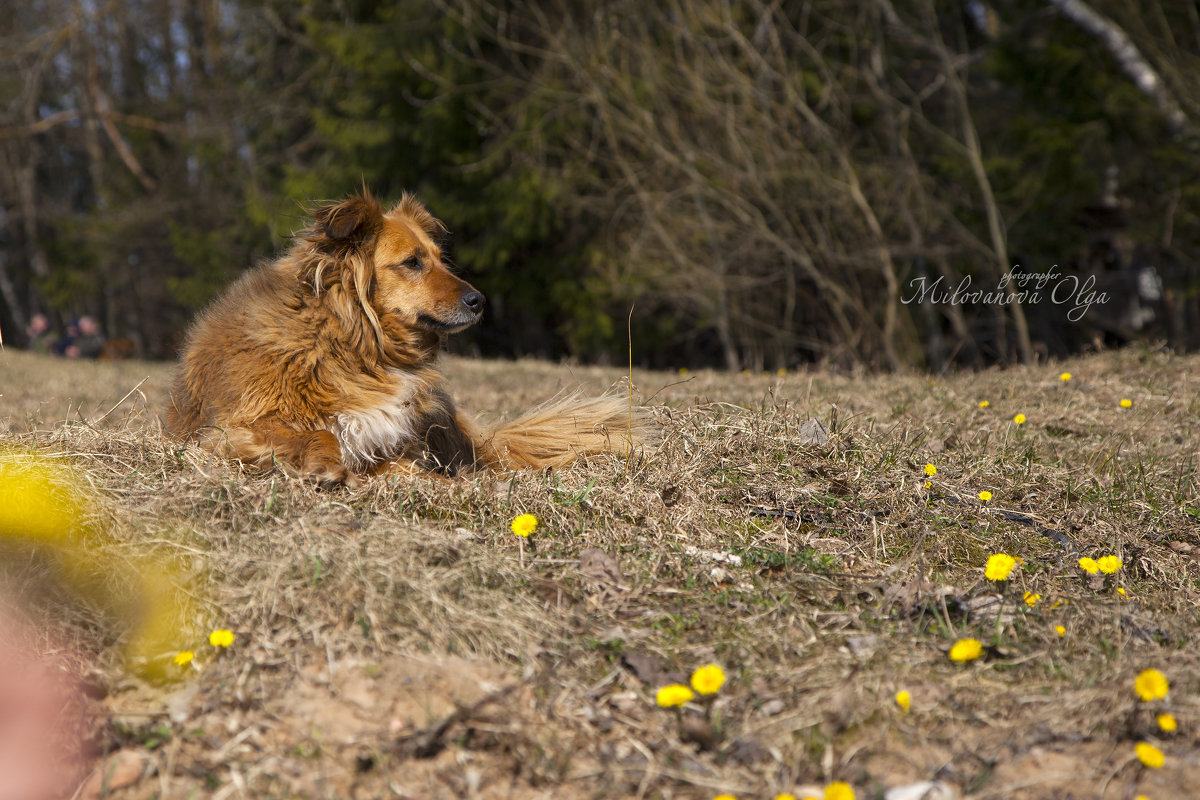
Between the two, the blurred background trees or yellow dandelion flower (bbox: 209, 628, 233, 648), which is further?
the blurred background trees

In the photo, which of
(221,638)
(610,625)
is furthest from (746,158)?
(221,638)

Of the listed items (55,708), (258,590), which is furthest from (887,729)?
(55,708)

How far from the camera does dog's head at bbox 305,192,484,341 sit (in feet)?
11.7

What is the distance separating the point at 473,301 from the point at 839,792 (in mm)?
2594

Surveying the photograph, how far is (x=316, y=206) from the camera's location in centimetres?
384

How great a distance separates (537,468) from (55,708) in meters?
2.16

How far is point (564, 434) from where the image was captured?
13.2 feet

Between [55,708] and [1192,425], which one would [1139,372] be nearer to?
[1192,425]

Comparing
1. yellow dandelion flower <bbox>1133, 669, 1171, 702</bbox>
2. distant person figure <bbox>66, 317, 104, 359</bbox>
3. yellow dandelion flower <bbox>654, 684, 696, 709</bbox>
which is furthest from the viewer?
distant person figure <bbox>66, 317, 104, 359</bbox>

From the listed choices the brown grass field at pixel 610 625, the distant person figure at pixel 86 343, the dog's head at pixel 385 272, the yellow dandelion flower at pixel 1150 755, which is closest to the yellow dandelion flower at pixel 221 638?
the brown grass field at pixel 610 625

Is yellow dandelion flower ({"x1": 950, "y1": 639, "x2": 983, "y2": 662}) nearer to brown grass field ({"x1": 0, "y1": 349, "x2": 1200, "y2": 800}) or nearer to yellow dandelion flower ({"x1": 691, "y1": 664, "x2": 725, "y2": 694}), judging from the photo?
brown grass field ({"x1": 0, "y1": 349, "x2": 1200, "y2": 800})

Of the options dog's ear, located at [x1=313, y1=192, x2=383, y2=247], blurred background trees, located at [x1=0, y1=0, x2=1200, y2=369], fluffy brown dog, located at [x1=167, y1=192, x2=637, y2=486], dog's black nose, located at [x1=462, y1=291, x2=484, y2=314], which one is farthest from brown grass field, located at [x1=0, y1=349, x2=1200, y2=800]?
blurred background trees, located at [x1=0, y1=0, x2=1200, y2=369]

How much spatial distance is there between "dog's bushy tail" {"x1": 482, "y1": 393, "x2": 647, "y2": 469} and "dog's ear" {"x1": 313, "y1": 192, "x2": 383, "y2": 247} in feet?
3.54

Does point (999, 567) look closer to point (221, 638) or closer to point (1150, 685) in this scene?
point (1150, 685)
